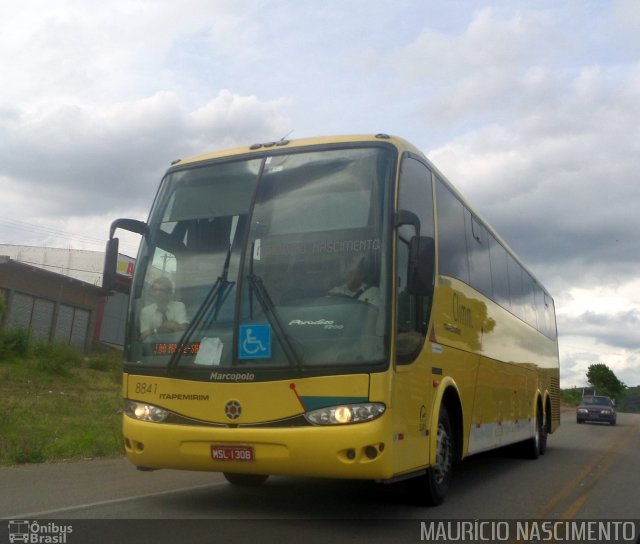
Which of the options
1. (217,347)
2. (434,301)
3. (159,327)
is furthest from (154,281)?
(434,301)

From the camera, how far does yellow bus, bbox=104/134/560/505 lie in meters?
6.56

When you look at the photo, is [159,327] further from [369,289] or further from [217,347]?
[369,289]

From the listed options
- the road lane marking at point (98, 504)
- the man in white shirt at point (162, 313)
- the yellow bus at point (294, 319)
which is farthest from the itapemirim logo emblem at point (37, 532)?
the man in white shirt at point (162, 313)

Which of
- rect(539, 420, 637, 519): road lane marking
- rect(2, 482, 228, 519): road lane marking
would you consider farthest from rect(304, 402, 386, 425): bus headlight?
rect(2, 482, 228, 519): road lane marking

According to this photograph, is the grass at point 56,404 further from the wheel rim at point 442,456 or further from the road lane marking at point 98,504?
the wheel rim at point 442,456

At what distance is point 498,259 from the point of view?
12430 mm

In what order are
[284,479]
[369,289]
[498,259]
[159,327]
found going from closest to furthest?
[369,289] → [159,327] → [284,479] → [498,259]

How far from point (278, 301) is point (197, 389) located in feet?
3.65

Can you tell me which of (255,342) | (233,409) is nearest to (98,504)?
(233,409)

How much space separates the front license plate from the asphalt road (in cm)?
60

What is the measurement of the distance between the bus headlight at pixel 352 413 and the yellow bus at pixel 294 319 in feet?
0.04

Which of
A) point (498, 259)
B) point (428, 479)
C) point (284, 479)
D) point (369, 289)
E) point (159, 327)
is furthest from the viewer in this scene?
point (498, 259)

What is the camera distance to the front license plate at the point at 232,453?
6.68 meters

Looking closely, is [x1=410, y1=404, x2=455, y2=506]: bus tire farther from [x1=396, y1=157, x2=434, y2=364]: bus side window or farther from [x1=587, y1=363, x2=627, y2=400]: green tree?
[x1=587, y1=363, x2=627, y2=400]: green tree
